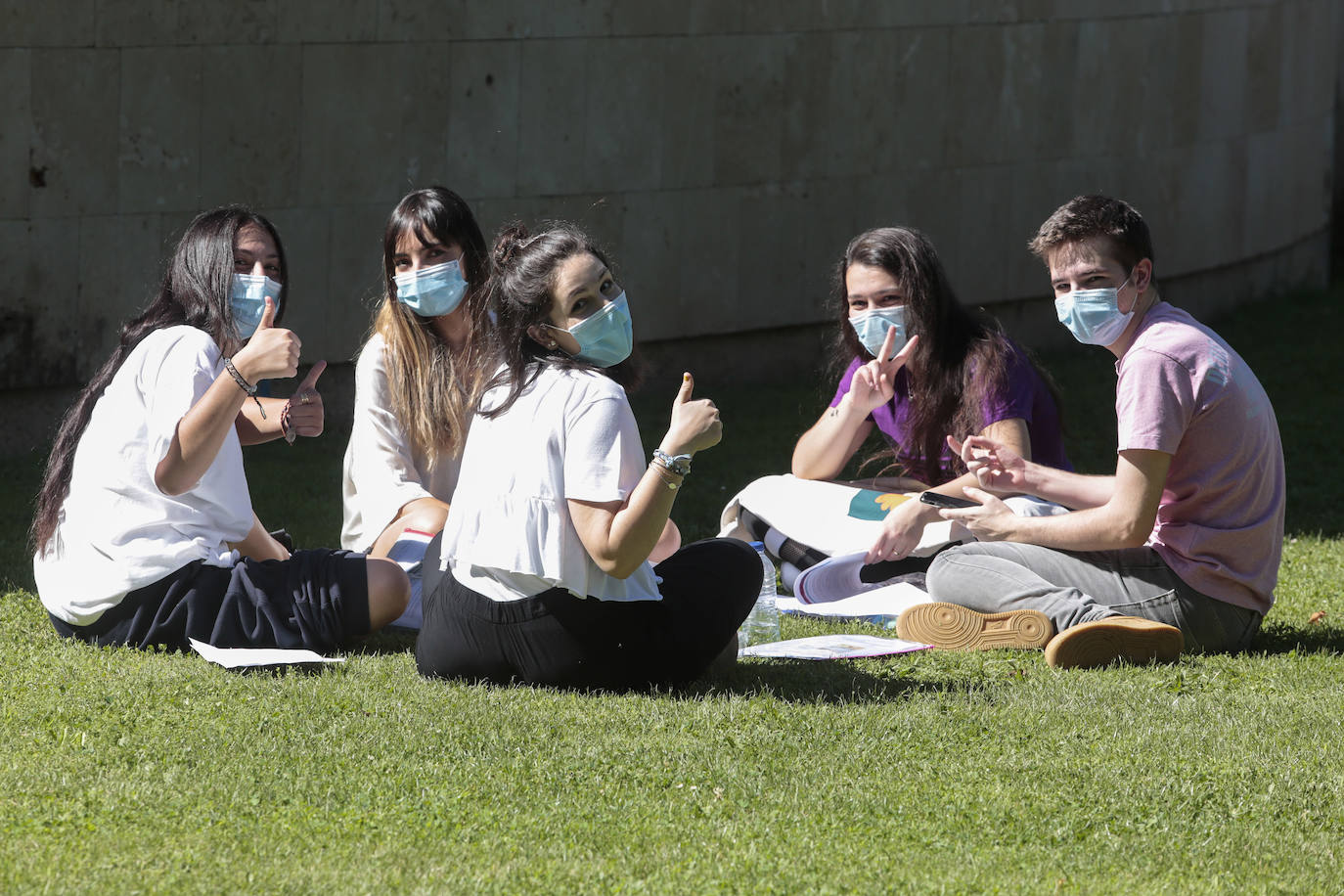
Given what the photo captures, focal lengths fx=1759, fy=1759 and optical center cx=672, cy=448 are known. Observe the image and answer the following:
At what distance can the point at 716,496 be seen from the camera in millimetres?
8500

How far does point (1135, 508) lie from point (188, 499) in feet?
9.27

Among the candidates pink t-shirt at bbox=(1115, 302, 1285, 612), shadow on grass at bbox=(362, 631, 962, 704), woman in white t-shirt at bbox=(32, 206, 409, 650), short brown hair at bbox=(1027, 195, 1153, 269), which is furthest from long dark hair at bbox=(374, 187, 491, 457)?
pink t-shirt at bbox=(1115, 302, 1285, 612)

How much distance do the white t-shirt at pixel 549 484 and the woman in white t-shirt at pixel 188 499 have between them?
731mm

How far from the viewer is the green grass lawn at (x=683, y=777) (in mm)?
3578

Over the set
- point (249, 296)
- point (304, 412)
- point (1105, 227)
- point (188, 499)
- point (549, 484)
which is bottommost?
point (188, 499)

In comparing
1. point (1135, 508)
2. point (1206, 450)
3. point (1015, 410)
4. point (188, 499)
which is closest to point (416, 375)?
point (188, 499)

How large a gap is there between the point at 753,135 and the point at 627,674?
7.49 meters

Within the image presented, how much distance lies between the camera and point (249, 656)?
5027mm

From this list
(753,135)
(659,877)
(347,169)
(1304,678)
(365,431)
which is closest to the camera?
(659,877)

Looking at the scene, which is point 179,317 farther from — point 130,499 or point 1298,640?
point 1298,640

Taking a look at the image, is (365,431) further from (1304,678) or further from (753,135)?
(753,135)

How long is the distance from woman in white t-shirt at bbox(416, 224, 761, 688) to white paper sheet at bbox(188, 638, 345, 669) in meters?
0.35

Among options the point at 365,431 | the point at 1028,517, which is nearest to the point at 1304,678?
the point at 1028,517

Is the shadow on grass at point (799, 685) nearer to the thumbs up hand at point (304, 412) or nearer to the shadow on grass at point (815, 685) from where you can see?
the shadow on grass at point (815, 685)
